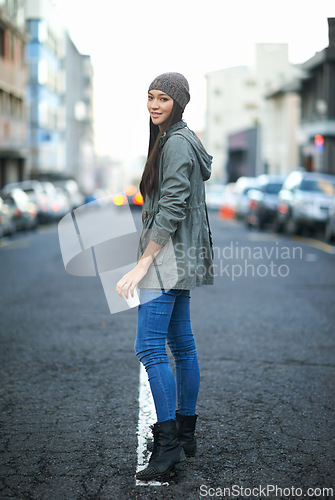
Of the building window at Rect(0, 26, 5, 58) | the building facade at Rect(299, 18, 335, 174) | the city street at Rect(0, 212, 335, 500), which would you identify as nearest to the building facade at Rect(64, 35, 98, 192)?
the building window at Rect(0, 26, 5, 58)

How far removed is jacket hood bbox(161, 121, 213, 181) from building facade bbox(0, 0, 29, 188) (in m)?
41.3

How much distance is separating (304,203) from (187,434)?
16.5 metres

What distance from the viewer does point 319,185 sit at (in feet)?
67.2

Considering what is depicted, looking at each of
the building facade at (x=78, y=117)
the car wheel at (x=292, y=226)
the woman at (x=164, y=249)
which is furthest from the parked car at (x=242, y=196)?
the building facade at (x=78, y=117)

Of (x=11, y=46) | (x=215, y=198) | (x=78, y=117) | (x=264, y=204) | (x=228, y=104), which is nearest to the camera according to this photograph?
(x=264, y=204)

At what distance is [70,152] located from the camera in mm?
88312

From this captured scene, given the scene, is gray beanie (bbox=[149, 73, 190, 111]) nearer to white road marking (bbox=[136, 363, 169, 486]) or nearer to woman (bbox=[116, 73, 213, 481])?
woman (bbox=[116, 73, 213, 481])

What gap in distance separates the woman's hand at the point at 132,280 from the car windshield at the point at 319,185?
1755cm

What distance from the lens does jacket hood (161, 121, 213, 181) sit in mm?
3232

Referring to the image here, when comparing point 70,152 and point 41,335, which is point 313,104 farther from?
point 70,152

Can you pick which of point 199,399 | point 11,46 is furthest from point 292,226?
point 11,46

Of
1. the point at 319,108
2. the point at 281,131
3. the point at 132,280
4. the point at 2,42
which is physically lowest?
the point at 132,280

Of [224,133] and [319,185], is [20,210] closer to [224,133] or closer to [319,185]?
[319,185]

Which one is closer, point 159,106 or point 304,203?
point 159,106
